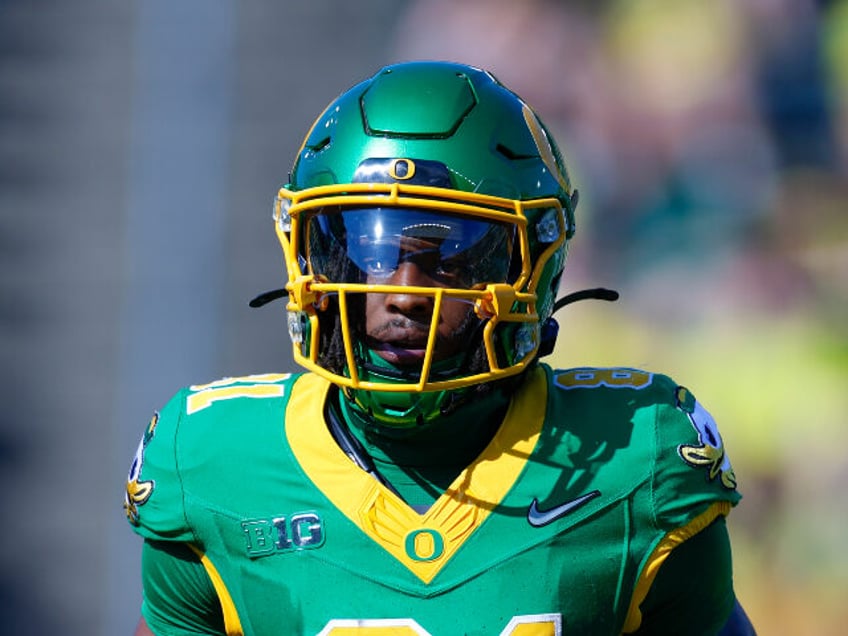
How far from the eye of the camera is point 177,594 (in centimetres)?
180

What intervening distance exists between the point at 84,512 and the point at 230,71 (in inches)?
53.4

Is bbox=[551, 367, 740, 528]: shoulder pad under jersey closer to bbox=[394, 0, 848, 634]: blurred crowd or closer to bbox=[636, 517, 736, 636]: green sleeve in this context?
bbox=[636, 517, 736, 636]: green sleeve

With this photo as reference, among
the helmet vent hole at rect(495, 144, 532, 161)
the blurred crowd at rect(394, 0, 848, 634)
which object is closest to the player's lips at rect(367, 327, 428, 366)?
the helmet vent hole at rect(495, 144, 532, 161)

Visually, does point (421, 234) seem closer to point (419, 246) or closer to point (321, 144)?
point (419, 246)

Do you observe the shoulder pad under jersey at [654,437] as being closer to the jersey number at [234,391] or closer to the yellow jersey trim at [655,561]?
the yellow jersey trim at [655,561]

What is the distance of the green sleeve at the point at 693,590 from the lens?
173cm

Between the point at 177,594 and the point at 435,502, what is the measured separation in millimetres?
383

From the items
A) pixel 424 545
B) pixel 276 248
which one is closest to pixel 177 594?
pixel 424 545

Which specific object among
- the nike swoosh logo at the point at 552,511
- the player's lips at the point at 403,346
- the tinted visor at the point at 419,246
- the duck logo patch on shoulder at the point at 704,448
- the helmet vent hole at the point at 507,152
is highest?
the helmet vent hole at the point at 507,152

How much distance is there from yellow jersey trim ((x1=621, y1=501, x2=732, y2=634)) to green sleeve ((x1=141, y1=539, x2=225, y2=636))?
1.80 ft

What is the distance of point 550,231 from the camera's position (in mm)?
1784

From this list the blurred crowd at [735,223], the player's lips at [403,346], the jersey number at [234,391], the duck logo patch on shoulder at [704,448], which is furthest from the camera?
the blurred crowd at [735,223]

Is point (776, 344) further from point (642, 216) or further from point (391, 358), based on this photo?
point (391, 358)

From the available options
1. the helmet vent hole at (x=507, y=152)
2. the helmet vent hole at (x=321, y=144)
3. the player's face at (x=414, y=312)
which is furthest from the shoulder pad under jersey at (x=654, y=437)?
the helmet vent hole at (x=321, y=144)
